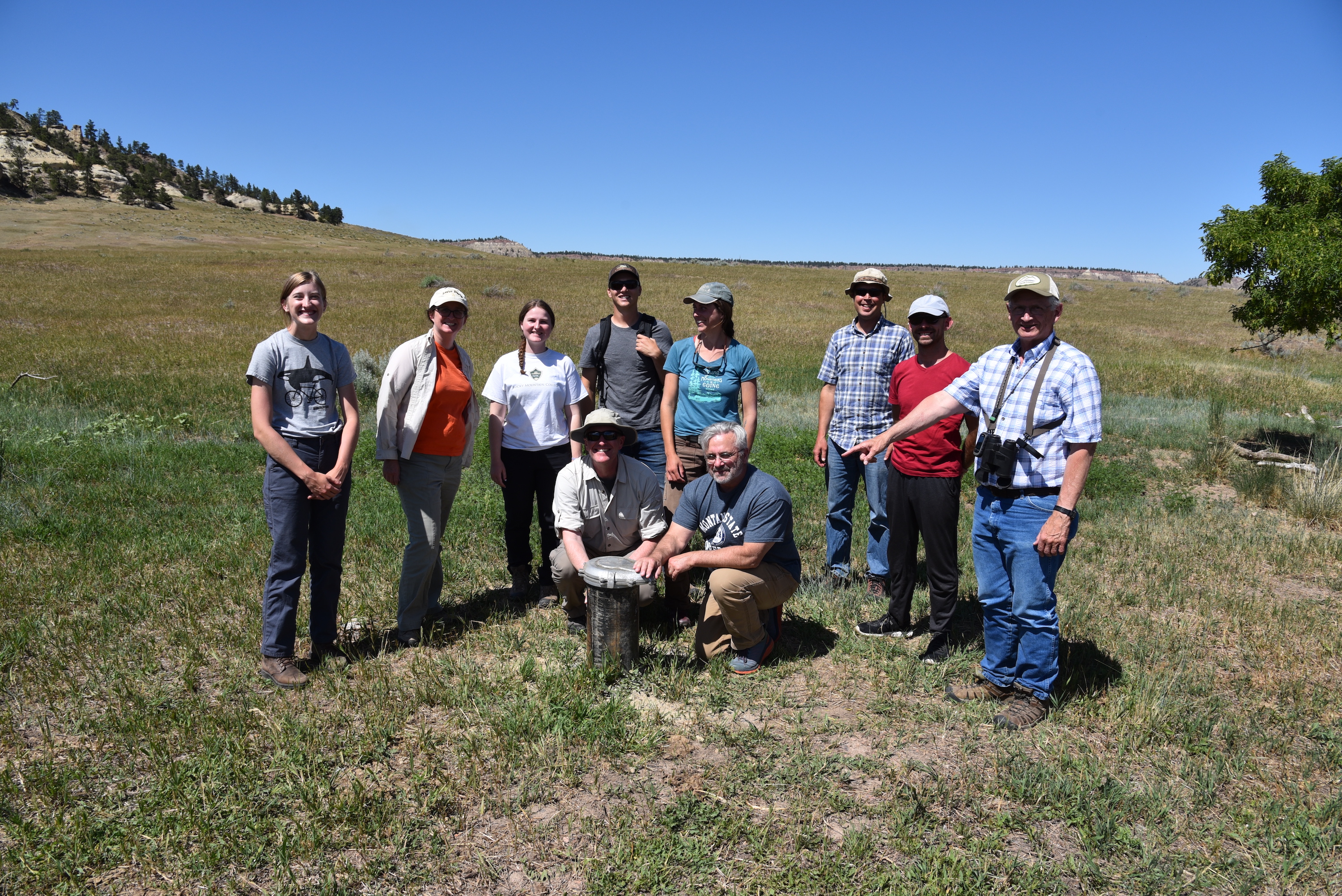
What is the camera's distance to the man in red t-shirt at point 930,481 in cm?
464

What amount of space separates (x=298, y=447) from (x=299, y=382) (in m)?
0.35

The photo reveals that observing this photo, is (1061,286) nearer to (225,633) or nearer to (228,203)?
(225,633)

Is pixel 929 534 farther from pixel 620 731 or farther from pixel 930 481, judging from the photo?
pixel 620 731

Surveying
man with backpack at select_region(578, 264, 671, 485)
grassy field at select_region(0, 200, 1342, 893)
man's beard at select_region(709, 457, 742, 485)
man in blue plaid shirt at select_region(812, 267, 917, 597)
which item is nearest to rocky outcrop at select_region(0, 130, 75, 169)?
grassy field at select_region(0, 200, 1342, 893)

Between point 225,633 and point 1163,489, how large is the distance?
1012 centimetres

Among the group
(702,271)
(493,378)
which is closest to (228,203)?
(702,271)

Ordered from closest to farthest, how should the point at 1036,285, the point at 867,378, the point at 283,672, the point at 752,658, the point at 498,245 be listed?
the point at 1036,285 < the point at 283,672 < the point at 752,658 < the point at 867,378 < the point at 498,245

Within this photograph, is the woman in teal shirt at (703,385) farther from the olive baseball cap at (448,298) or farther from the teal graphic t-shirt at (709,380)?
the olive baseball cap at (448,298)

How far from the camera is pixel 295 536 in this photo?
425 centimetres

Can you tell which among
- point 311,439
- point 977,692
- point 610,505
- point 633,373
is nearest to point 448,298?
point 311,439

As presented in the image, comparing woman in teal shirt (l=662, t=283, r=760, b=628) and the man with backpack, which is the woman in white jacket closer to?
the man with backpack

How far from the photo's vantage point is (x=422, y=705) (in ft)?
13.8

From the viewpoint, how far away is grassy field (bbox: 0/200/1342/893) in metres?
3.03

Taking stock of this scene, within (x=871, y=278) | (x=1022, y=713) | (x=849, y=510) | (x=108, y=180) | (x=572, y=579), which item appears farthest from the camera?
(x=108, y=180)
